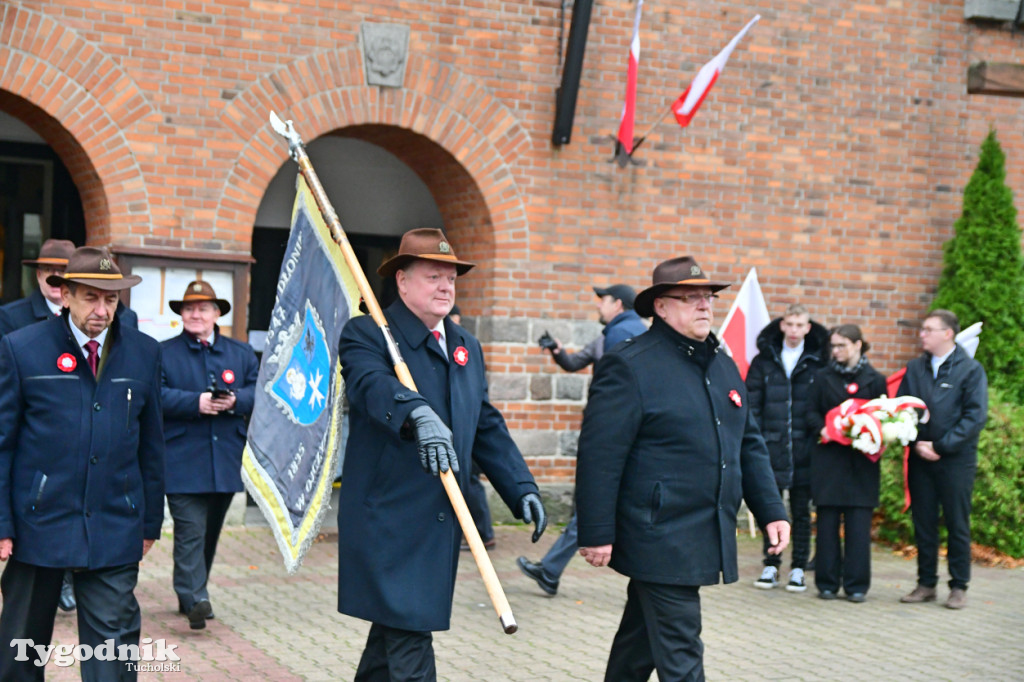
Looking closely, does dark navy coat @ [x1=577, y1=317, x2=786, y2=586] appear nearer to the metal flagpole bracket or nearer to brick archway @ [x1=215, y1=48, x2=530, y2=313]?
the metal flagpole bracket

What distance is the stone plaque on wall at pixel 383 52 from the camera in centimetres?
1042

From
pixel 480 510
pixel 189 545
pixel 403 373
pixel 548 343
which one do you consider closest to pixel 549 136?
pixel 548 343

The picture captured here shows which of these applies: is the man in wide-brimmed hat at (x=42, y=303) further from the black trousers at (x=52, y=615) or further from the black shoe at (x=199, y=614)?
the black trousers at (x=52, y=615)

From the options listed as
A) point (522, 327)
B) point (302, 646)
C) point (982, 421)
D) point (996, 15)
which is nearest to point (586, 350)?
point (522, 327)

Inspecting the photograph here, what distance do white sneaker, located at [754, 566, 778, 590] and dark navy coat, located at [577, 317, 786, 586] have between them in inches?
169

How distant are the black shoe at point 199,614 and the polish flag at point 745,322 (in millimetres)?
5371

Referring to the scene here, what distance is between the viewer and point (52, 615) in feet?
16.4

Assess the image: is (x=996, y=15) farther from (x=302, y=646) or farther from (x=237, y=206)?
(x=302, y=646)

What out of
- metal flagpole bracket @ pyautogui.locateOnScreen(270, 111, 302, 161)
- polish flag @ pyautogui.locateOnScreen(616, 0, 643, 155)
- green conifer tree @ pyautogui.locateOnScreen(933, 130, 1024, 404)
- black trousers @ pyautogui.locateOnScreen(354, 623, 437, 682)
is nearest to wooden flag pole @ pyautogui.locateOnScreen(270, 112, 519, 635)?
metal flagpole bracket @ pyautogui.locateOnScreen(270, 111, 302, 161)

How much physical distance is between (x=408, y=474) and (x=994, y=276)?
28.9 ft

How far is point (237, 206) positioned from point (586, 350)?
3042mm

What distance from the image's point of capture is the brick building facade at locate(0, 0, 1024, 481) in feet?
32.1

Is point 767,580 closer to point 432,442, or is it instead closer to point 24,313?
point 24,313

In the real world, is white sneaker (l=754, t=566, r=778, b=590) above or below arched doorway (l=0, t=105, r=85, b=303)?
below
